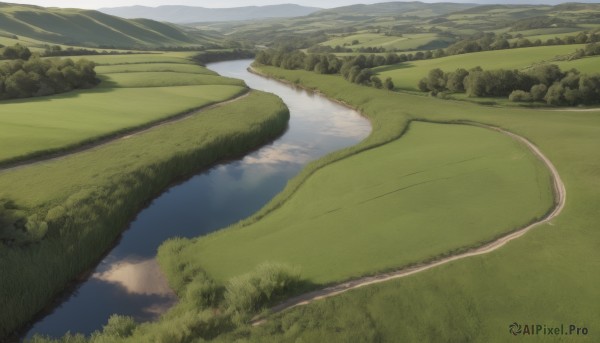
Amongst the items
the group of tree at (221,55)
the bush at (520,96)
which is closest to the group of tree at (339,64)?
the bush at (520,96)

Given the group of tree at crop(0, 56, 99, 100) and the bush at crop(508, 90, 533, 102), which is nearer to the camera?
the group of tree at crop(0, 56, 99, 100)

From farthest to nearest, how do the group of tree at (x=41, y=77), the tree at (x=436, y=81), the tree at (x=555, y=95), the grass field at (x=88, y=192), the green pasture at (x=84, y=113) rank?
1. the tree at (x=436, y=81)
2. the tree at (x=555, y=95)
3. the group of tree at (x=41, y=77)
4. the green pasture at (x=84, y=113)
5. the grass field at (x=88, y=192)

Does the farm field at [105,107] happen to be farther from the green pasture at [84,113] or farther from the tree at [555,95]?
the tree at [555,95]

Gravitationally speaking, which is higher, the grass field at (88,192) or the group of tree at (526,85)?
the group of tree at (526,85)

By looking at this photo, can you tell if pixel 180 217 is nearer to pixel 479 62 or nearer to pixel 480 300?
pixel 480 300

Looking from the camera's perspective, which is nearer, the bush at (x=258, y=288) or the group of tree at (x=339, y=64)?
the bush at (x=258, y=288)

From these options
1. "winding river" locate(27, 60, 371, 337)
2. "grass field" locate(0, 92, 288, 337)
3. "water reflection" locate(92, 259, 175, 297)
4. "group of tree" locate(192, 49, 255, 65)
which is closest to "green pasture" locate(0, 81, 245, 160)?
"grass field" locate(0, 92, 288, 337)

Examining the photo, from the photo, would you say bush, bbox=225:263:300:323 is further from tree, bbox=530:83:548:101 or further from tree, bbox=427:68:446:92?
tree, bbox=427:68:446:92

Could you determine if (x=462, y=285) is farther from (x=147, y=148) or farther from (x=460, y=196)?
(x=147, y=148)
